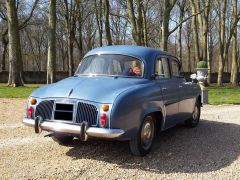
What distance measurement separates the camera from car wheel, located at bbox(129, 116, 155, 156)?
5500mm

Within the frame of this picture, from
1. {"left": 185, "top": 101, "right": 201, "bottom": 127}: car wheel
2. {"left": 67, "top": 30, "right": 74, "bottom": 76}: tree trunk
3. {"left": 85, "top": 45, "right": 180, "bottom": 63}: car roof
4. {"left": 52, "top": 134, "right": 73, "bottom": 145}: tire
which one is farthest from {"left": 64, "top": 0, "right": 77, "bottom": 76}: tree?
{"left": 52, "top": 134, "right": 73, "bottom": 145}: tire

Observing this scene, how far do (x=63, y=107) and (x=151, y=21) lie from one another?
3634cm

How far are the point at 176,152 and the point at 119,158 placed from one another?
1.10 metres

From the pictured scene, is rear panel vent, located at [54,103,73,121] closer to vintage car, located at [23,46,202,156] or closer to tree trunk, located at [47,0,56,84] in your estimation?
vintage car, located at [23,46,202,156]

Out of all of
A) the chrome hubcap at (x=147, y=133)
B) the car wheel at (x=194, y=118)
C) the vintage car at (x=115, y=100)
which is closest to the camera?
the vintage car at (x=115, y=100)

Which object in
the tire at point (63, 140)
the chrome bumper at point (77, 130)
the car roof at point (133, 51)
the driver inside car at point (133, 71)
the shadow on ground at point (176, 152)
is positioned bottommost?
the shadow on ground at point (176, 152)

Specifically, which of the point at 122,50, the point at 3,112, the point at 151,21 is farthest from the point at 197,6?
the point at 122,50

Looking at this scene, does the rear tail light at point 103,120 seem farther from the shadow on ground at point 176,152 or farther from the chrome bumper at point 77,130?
the shadow on ground at point 176,152

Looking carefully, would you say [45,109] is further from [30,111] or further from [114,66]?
[114,66]

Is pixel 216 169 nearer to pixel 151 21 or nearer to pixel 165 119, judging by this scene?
pixel 165 119

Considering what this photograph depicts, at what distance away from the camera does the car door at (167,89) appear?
632 centimetres

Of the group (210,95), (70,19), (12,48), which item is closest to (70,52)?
(70,19)

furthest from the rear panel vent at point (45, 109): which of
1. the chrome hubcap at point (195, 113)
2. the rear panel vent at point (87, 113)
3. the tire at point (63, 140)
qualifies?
the chrome hubcap at point (195, 113)

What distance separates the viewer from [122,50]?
6453 mm
